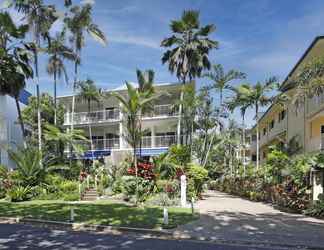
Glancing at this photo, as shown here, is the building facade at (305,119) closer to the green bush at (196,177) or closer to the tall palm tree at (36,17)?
the green bush at (196,177)

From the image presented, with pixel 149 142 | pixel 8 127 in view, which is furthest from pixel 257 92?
pixel 8 127

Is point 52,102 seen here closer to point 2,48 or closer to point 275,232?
point 2,48

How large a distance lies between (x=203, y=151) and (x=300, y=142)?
7472mm

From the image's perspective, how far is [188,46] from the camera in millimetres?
30844

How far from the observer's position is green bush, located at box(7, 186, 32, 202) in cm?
2173

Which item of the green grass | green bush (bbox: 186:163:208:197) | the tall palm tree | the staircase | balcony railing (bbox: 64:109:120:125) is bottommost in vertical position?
the staircase

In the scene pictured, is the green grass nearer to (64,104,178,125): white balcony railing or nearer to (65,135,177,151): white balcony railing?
(65,135,177,151): white balcony railing

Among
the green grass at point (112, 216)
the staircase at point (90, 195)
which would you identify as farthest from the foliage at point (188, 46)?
the green grass at point (112, 216)

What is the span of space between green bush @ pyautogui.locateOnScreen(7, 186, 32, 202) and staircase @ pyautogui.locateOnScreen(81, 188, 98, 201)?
3.28m

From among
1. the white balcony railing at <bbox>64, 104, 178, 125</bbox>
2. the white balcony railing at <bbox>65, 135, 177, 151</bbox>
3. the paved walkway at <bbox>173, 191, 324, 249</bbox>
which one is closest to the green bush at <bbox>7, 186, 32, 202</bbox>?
the white balcony railing at <bbox>65, 135, 177, 151</bbox>

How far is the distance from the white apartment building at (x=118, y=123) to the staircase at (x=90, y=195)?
9.84 meters

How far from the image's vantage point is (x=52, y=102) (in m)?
39.8

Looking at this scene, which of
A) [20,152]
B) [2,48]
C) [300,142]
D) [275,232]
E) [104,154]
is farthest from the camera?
[104,154]

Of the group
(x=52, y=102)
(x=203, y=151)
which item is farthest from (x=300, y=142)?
(x=52, y=102)
